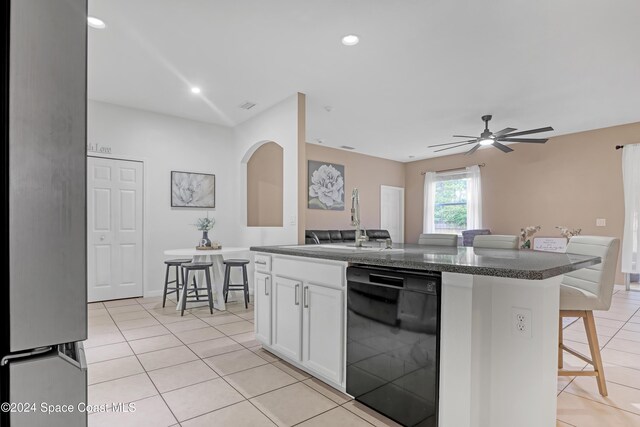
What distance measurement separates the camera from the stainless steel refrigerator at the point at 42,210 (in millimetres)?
339

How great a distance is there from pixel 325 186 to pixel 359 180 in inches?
44.3

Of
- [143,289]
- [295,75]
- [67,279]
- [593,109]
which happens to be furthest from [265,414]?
[593,109]

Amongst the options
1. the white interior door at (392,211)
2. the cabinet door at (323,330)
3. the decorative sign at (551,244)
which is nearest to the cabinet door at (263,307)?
the cabinet door at (323,330)

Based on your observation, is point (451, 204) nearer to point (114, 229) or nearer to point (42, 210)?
point (114, 229)

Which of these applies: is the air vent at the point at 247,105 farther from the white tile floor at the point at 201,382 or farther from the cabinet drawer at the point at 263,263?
the white tile floor at the point at 201,382

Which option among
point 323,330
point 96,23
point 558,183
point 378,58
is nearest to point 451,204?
point 558,183

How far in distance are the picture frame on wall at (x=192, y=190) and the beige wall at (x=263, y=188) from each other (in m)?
0.63

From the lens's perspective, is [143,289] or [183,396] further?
[143,289]

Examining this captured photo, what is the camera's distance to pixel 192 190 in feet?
17.6

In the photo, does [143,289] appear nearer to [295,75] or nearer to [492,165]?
[295,75]

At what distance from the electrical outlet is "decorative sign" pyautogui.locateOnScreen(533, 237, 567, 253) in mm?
5795

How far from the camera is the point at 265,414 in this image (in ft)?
6.43

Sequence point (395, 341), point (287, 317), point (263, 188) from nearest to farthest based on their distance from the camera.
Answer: point (395, 341)
point (287, 317)
point (263, 188)

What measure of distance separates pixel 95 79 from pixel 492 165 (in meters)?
7.40
